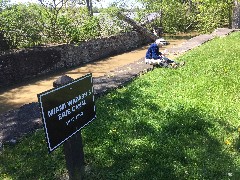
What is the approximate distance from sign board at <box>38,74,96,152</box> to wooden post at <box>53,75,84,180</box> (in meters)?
0.22

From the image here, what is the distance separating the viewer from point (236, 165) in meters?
4.85

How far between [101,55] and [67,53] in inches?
123

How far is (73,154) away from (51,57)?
1115 cm

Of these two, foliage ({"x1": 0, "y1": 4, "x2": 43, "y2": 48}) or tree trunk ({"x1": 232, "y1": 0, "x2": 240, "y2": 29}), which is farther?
tree trunk ({"x1": 232, "y1": 0, "x2": 240, "y2": 29})

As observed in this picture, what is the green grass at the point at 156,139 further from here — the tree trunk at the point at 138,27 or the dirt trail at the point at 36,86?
the tree trunk at the point at 138,27

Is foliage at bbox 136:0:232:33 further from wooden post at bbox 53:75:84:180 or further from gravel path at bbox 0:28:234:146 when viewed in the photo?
wooden post at bbox 53:75:84:180

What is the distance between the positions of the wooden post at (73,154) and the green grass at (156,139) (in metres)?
0.34

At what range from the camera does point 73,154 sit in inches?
167

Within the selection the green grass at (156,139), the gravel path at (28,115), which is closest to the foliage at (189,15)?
the gravel path at (28,115)

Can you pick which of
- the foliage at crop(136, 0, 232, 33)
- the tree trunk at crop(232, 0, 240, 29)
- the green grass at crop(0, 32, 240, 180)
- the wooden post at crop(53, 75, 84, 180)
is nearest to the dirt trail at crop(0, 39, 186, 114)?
the green grass at crop(0, 32, 240, 180)

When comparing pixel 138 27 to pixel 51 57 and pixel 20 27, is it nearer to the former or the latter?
pixel 51 57

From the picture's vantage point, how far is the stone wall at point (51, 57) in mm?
12711

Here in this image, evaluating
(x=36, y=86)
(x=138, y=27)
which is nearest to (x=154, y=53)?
(x=36, y=86)

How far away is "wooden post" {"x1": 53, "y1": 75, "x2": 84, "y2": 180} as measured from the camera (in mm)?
4100
